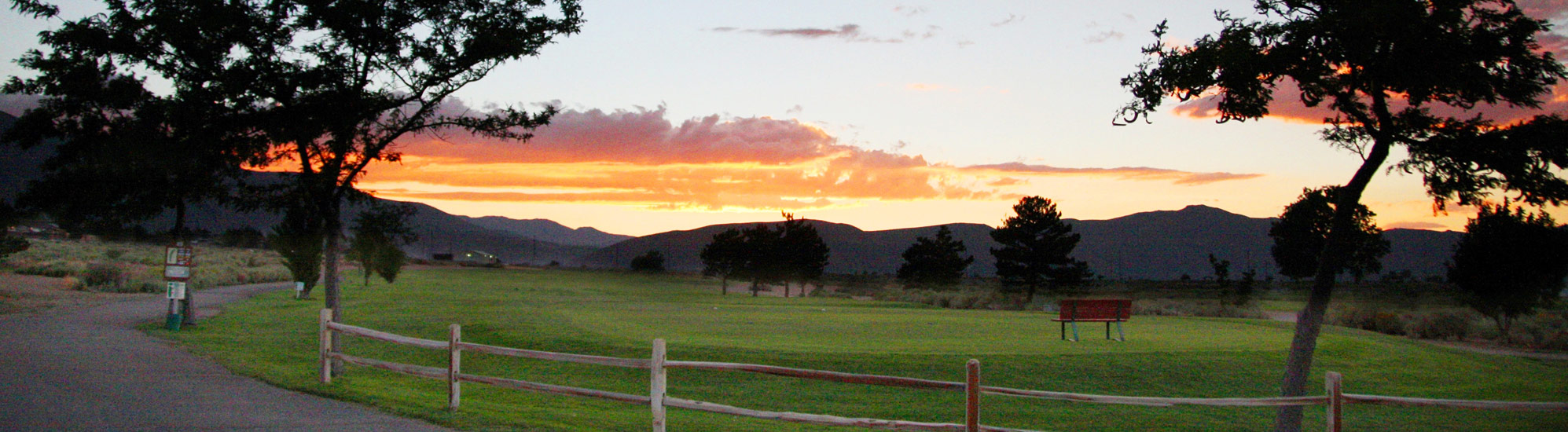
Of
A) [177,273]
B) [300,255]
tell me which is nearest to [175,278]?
[177,273]

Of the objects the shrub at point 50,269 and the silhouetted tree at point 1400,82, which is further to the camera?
the shrub at point 50,269

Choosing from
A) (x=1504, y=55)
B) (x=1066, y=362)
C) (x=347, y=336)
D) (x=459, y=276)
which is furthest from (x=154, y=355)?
(x=459, y=276)

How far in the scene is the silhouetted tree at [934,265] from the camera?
309ft

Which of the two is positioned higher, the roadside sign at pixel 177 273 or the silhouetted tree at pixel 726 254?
the silhouetted tree at pixel 726 254

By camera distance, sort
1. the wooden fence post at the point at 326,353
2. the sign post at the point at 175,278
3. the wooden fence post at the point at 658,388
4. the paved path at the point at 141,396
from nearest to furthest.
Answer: the paved path at the point at 141,396 < the wooden fence post at the point at 658,388 < the wooden fence post at the point at 326,353 < the sign post at the point at 175,278

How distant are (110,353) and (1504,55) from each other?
71.0ft

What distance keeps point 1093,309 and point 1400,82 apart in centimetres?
1091

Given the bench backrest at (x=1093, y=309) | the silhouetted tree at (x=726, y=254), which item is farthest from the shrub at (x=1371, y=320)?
the silhouetted tree at (x=726, y=254)

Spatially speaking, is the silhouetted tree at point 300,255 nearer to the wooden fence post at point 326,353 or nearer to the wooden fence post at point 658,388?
the wooden fence post at point 326,353

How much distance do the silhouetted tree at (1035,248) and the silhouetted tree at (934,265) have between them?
1240 centimetres

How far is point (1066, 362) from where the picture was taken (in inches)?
754

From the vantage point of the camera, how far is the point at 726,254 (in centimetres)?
9806

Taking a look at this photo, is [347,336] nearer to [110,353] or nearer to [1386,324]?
[110,353]

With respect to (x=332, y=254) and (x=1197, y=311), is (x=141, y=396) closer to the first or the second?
(x=332, y=254)
